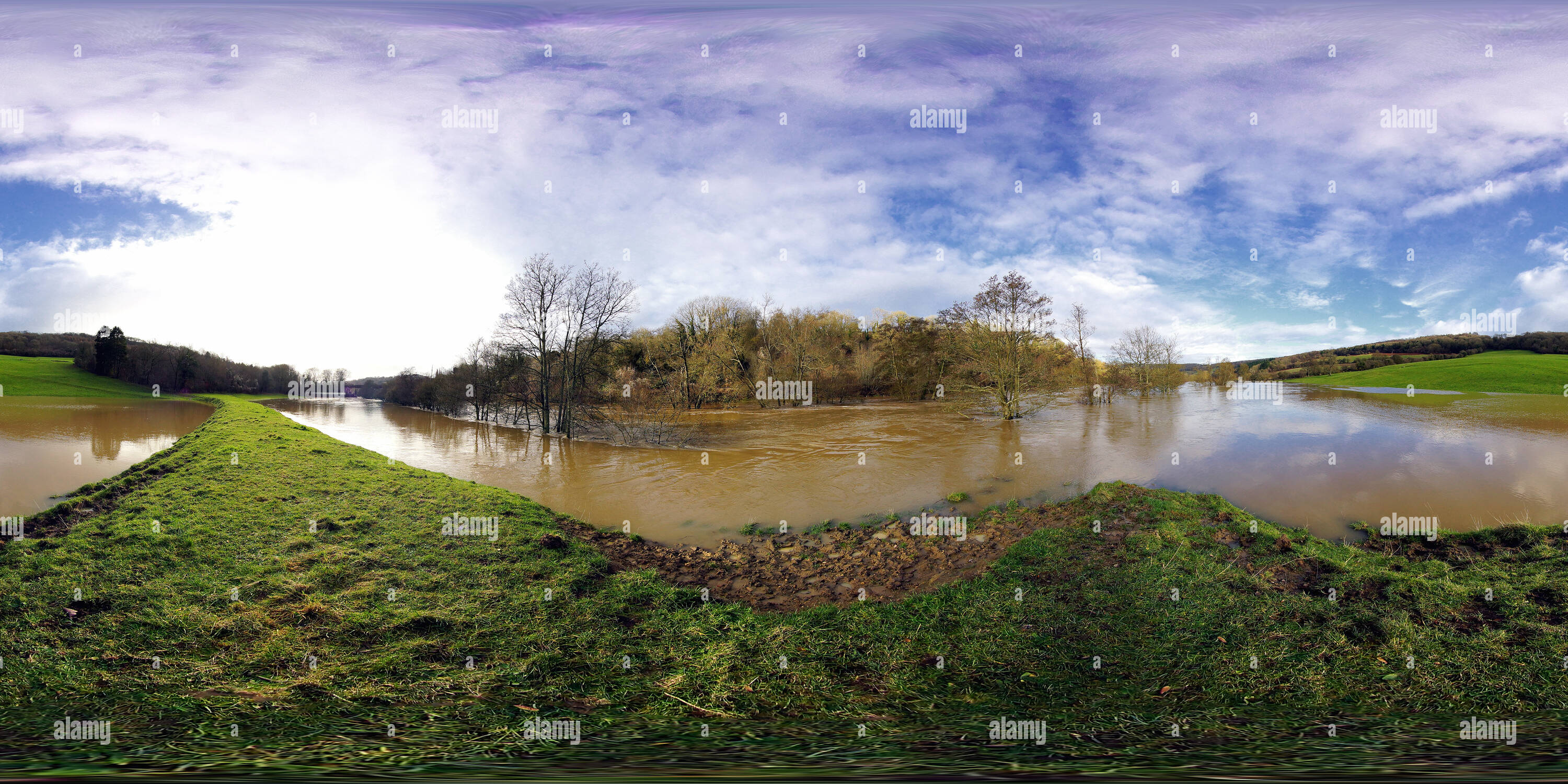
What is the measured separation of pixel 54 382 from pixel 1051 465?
69698mm

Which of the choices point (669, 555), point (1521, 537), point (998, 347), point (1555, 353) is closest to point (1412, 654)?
point (1521, 537)

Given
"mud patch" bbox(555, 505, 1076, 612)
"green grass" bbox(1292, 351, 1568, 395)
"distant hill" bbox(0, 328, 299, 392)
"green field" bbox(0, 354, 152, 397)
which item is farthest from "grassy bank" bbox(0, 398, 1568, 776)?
"distant hill" bbox(0, 328, 299, 392)

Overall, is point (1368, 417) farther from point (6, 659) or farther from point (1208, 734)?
point (6, 659)

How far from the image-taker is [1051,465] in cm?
1176

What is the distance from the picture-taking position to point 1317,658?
10.8 ft

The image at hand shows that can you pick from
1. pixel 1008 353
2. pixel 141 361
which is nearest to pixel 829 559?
pixel 1008 353

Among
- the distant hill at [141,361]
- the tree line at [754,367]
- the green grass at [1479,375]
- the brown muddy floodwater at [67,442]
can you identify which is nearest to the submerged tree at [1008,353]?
the tree line at [754,367]

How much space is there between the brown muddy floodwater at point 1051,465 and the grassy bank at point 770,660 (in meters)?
2.89

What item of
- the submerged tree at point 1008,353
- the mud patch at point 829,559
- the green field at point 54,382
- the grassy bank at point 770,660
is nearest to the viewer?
the grassy bank at point 770,660

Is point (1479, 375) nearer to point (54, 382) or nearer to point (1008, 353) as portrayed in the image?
point (1008, 353)

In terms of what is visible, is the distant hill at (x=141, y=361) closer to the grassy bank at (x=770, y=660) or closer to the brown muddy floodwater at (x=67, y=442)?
the brown muddy floodwater at (x=67, y=442)

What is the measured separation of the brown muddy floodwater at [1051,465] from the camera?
810 centimetres

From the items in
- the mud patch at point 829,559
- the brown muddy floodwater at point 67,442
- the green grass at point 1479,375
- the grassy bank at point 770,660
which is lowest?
the mud patch at point 829,559

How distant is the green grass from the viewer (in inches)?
1254
